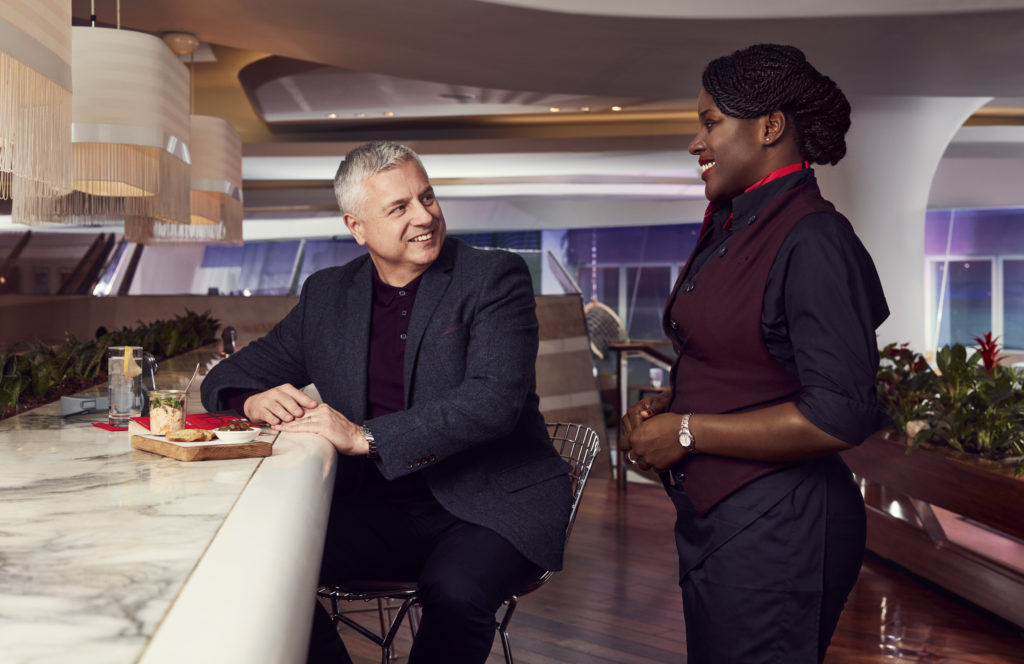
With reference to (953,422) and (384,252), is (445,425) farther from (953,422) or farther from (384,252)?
(953,422)

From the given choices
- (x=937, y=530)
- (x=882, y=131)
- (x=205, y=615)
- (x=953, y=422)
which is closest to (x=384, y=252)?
(x=205, y=615)

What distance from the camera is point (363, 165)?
2379 mm

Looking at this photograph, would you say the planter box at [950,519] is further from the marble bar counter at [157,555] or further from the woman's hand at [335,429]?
the marble bar counter at [157,555]

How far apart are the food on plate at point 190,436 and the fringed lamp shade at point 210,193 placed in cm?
366

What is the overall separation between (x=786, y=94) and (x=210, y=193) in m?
4.70

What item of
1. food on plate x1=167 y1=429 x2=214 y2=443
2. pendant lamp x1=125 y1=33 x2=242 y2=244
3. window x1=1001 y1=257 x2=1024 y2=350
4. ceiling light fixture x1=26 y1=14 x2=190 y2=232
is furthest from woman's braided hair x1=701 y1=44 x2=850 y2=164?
window x1=1001 y1=257 x2=1024 y2=350

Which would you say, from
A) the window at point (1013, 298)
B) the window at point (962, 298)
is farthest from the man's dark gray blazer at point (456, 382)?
the window at point (1013, 298)

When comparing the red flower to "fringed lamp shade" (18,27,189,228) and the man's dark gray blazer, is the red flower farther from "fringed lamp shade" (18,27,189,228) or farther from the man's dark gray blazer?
"fringed lamp shade" (18,27,189,228)

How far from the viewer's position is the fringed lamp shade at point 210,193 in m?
5.40

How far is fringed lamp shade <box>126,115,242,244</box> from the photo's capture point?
5.40 m

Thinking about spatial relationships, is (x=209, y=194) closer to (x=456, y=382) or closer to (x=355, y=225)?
(x=355, y=225)

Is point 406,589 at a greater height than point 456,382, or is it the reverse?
point 456,382

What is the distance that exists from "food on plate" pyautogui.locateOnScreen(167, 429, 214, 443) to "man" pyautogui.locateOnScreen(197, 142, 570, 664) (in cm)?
24

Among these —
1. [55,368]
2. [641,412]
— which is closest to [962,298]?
[55,368]
